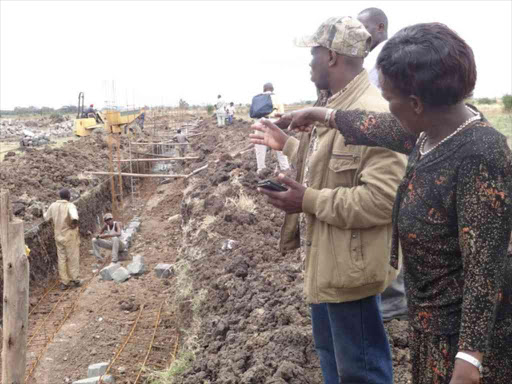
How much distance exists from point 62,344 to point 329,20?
7069mm

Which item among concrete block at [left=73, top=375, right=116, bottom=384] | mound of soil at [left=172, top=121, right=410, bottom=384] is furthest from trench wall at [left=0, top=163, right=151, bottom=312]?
concrete block at [left=73, top=375, right=116, bottom=384]

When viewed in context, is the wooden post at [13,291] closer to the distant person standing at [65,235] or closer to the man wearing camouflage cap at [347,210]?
the man wearing camouflage cap at [347,210]

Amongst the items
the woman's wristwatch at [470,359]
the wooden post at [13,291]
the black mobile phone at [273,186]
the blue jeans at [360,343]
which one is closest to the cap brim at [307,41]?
the black mobile phone at [273,186]

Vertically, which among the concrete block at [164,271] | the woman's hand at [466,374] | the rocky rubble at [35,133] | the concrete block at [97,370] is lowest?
the concrete block at [97,370]

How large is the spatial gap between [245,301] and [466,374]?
3828 mm

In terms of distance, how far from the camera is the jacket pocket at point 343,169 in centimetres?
219

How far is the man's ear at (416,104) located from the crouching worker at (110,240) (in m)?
10.2

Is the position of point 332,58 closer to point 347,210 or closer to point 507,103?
point 347,210

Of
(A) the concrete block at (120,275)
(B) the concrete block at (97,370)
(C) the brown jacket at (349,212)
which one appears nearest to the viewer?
(C) the brown jacket at (349,212)

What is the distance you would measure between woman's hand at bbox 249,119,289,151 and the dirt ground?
154 cm

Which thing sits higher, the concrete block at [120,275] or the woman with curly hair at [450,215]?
the woman with curly hair at [450,215]

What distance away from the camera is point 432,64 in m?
1.47

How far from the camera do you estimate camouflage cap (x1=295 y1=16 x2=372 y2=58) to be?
223cm

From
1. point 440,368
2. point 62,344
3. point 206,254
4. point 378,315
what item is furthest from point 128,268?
point 440,368
